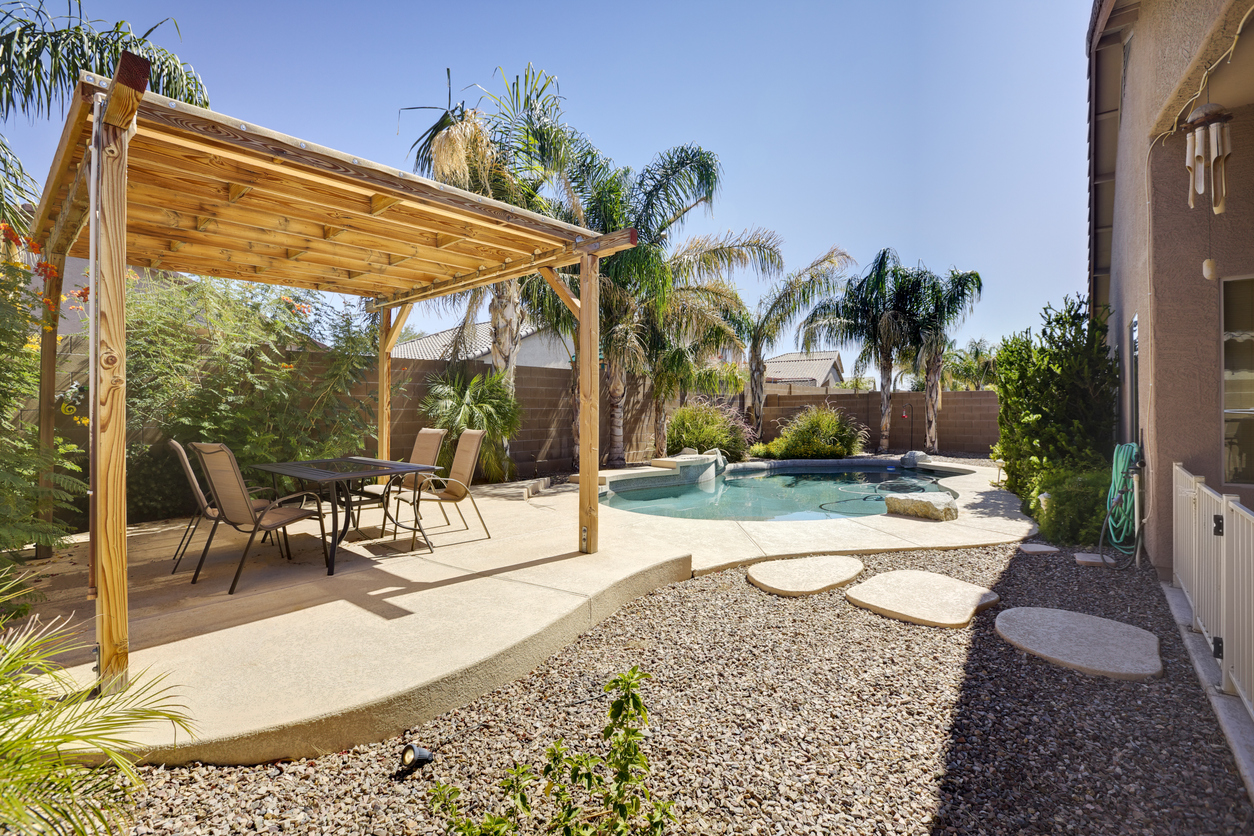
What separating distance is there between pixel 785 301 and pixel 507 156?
7.67m

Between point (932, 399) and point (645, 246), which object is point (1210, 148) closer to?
point (645, 246)

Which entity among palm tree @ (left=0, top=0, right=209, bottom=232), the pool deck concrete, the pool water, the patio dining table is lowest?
the pool water

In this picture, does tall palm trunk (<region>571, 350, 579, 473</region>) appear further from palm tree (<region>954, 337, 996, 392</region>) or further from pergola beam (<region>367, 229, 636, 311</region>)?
palm tree (<region>954, 337, 996, 392</region>)

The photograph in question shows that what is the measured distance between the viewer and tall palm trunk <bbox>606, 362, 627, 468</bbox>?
10.5 metres

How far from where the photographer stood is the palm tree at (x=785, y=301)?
13719 mm

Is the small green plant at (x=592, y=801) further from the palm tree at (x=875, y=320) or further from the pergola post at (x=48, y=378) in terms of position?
the palm tree at (x=875, y=320)

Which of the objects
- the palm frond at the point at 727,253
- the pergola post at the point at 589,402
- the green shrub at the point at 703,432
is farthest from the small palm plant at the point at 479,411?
the palm frond at the point at 727,253

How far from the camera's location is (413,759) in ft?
6.81

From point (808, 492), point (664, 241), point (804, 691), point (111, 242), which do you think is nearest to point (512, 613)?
point (804, 691)

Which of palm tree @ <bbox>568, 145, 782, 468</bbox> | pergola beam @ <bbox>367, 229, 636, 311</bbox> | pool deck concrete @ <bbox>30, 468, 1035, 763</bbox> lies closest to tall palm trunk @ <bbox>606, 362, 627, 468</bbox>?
palm tree @ <bbox>568, 145, 782, 468</bbox>

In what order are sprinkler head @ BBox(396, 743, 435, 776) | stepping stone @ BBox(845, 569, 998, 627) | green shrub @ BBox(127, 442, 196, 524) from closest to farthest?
sprinkler head @ BBox(396, 743, 435, 776)
stepping stone @ BBox(845, 569, 998, 627)
green shrub @ BBox(127, 442, 196, 524)

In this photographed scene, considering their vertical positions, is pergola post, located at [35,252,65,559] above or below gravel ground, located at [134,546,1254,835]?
above

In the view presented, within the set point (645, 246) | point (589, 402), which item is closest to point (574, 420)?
point (645, 246)

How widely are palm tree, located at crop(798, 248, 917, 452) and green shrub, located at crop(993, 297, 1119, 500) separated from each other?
7624mm
